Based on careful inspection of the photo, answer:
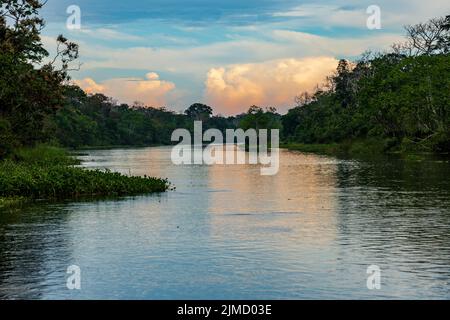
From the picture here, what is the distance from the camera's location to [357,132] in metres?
121

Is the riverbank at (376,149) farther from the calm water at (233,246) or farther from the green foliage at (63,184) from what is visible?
the calm water at (233,246)

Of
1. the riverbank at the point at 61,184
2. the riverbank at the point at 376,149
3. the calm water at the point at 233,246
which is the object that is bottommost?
the calm water at the point at 233,246

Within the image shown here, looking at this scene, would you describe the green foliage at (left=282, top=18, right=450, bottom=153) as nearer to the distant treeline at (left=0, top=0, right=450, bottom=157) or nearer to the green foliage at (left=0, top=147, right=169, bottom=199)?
the distant treeline at (left=0, top=0, right=450, bottom=157)

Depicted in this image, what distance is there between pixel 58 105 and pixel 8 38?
7.29 meters

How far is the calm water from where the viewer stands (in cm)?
1711

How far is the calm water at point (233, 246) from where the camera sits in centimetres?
1711

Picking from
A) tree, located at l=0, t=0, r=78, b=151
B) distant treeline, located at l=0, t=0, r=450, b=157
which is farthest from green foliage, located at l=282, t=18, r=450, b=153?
tree, located at l=0, t=0, r=78, b=151

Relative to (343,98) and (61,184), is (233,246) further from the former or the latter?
(343,98)

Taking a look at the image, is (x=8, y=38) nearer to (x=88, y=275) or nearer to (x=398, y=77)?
(x=88, y=275)

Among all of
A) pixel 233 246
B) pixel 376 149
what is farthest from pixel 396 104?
pixel 233 246

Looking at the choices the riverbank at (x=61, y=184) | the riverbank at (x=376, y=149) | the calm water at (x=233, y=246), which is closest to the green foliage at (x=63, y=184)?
the riverbank at (x=61, y=184)

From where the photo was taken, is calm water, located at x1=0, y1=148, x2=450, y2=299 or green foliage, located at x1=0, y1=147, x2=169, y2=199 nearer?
calm water, located at x1=0, y1=148, x2=450, y2=299
